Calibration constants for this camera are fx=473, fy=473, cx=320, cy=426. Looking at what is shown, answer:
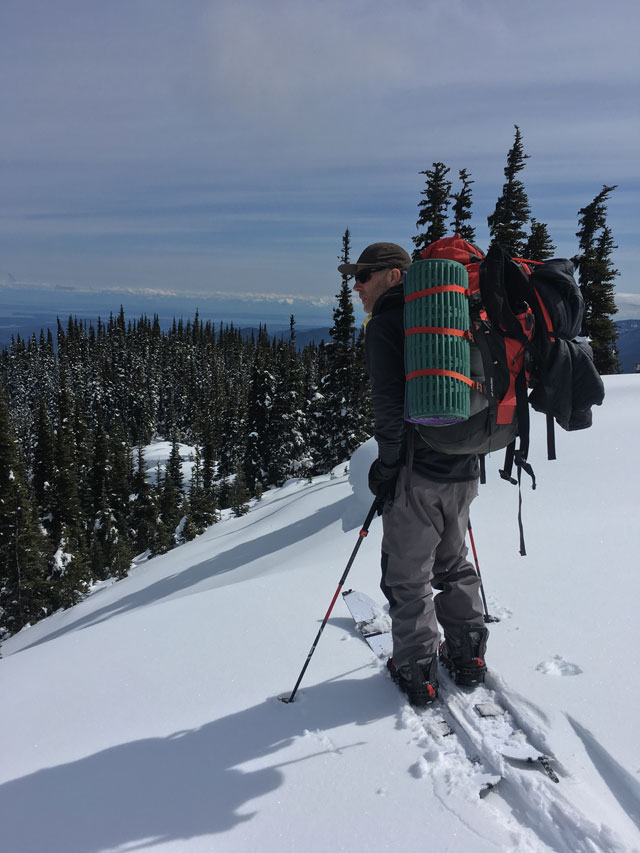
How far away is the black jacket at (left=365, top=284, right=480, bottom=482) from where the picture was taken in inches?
105

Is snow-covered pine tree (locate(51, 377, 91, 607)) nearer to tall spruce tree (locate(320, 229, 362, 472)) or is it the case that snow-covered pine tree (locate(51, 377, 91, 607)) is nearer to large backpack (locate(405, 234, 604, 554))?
tall spruce tree (locate(320, 229, 362, 472))

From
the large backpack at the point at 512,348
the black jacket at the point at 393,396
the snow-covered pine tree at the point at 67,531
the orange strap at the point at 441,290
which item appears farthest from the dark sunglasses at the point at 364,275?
the snow-covered pine tree at the point at 67,531

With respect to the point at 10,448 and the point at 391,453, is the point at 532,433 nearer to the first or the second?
the point at 391,453

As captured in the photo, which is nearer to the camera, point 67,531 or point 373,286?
point 373,286

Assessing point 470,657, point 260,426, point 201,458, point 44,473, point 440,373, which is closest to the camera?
point 440,373

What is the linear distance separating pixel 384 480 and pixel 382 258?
1352 millimetres

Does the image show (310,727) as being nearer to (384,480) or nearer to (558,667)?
(384,480)

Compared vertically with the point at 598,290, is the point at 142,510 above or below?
below

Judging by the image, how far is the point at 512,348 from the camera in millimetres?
2533

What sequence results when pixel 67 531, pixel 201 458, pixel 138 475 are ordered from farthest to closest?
pixel 201 458 → pixel 138 475 → pixel 67 531

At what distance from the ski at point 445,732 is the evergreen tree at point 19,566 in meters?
31.1

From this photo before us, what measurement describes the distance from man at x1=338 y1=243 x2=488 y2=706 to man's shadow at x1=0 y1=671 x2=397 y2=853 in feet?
1.50

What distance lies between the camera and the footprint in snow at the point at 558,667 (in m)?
2.89

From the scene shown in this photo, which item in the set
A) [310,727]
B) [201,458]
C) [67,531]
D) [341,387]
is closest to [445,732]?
[310,727]
